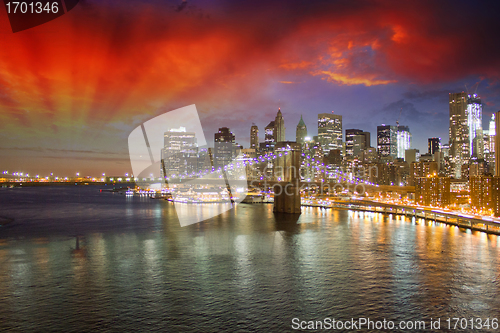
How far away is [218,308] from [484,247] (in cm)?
2519

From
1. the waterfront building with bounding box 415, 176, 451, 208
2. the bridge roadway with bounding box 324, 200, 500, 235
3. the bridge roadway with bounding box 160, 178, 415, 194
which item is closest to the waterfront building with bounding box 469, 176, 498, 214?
the waterfront building with bounding box 415, 176, 451, 208

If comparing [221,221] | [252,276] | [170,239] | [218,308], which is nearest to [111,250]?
[170,239]

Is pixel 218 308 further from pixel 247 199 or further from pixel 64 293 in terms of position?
pixel 247 199

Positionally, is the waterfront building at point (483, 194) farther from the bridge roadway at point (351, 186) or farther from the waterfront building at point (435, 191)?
the bridge roadway at point (351, 186)

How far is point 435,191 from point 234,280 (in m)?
68.3

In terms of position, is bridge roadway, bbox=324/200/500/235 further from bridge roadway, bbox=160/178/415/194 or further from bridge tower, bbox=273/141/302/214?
bridge tower, bbox=273/141/302/214

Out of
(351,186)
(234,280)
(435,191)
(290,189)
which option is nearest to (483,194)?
(435,191)

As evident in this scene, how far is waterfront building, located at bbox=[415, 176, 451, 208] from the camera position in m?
71.2

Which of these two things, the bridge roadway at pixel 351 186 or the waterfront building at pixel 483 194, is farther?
the bridge roadway at pixel 351 186

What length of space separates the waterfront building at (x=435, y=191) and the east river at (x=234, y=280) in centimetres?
4200

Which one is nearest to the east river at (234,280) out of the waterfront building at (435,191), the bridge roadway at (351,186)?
the bridge roadway at (351,186)

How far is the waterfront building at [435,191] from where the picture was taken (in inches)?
2805

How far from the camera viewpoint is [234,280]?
1861 centimetres

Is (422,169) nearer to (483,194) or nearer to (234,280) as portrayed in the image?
(483,194)
